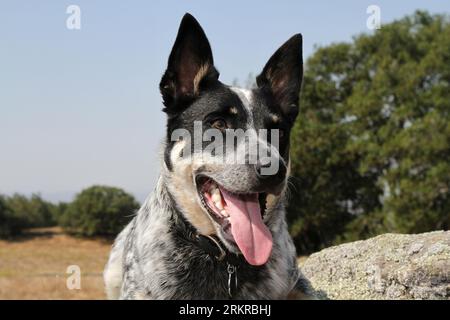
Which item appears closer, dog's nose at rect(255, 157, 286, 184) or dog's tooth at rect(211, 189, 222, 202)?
dog's nose at rect(255, 157, 286, 184)

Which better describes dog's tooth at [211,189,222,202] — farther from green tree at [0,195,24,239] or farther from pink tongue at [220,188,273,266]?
green tree at [0,195,24,239]

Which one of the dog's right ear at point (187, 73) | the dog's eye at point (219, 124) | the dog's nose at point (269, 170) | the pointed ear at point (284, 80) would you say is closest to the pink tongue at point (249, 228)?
the dog's nose at point (269, 170)

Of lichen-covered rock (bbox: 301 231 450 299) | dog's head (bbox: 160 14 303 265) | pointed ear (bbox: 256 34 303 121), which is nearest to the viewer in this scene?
dog's head (bbox: 160 14 303 265)

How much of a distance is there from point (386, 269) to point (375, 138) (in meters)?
24.9

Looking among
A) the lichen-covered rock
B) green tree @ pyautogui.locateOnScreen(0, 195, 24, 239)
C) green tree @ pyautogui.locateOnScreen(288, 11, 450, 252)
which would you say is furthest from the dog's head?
green tree @ pyautogui.locateOnScreen(0, 195, 24, 239)

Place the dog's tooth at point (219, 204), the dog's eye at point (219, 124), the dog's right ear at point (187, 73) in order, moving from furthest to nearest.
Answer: the dog's right ear at point (187, 73), the dog's eye at point (219, 124), the dog's tooth at point (219, 204)

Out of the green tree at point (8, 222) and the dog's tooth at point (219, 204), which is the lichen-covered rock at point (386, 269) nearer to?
the dog's tooth at point (219, 204)

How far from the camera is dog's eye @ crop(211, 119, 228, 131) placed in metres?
5.56

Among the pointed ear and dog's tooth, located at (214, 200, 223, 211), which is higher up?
the pointed ear

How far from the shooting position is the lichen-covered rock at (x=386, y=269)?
8.81 metres

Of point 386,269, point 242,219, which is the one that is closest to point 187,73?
point 242,219

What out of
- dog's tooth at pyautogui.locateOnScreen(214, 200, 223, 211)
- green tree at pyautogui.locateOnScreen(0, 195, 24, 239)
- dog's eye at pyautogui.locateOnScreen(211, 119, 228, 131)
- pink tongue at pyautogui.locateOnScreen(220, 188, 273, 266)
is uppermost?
dog's eye at pyautogui.locateOnScreen(211, 119, 228, 131)

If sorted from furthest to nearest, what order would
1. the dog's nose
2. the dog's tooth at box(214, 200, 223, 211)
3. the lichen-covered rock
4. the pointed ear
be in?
the lichen-covered rock → the pointed ear → the dog's tooth at box(214, 200, 223, 211) → the dog's nose

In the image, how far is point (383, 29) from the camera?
35.7 metres
